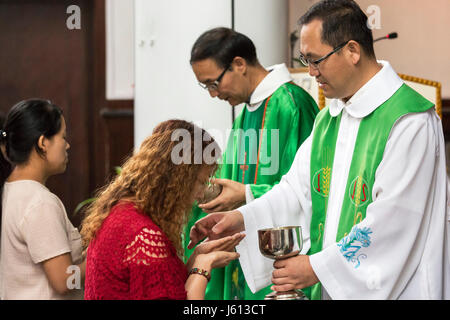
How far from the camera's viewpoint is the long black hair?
280 cm

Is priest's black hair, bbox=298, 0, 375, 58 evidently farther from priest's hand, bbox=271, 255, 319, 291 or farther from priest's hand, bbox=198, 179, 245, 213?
priest's hand, bbox=198, 179, 245, 213

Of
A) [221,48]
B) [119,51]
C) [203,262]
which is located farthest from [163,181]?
[119,51]

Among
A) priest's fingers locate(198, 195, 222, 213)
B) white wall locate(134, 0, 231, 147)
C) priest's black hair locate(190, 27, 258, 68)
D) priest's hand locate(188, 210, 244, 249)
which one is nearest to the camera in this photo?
priest's hand locate(188, 210, 244, 249)

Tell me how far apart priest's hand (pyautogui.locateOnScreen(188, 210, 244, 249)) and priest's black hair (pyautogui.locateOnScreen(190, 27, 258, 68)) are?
924 mm

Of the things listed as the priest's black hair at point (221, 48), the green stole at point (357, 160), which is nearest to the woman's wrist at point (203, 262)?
the green stole at point (357, 160)

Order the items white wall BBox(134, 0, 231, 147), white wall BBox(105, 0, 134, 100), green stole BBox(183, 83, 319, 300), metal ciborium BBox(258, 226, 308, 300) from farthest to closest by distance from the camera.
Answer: white wall BBox(105, 0, 134, 100) < white wall BBox(134, 0, 231, 147) < green stole BBox(183, 83, 319, 300) < metal ciborium BBox(258, 226, 308, 300)

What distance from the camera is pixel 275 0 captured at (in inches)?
177

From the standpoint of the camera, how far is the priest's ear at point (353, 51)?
2400 mm

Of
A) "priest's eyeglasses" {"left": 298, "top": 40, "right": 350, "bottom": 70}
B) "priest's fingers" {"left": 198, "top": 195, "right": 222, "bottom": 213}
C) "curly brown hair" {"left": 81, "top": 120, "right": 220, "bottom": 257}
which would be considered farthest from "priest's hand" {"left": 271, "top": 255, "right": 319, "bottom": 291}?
"priest's fingers" {"left": 198, "top": 195, "right": 222, "bottom": 213}

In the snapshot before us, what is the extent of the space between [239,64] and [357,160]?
1.10m

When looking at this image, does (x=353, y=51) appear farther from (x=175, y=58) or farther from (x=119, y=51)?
(x=119, y=51)

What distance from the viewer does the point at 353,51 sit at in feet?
7.89

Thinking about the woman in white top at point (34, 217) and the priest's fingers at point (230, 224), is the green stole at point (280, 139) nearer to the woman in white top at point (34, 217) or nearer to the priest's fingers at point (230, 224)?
the priest's fingers at point (230, 224)

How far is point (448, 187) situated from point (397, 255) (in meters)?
0.29
